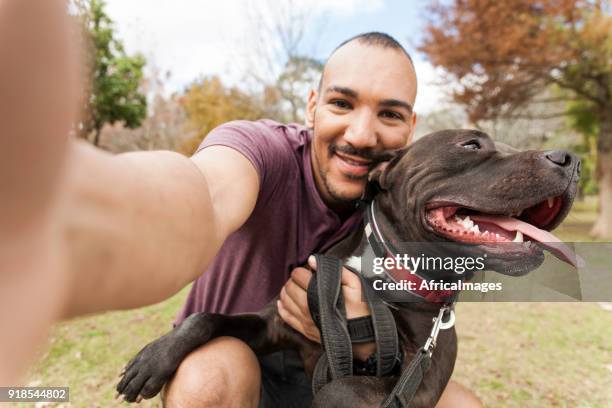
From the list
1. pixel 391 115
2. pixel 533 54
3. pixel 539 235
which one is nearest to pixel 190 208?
pixel 539 235

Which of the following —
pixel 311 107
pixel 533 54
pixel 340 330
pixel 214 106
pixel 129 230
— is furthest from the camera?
pixel 214 106

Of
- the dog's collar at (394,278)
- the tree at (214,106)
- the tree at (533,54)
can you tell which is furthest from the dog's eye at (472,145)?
the tree at (214,106)

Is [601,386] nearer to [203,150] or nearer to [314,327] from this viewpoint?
[314,327]

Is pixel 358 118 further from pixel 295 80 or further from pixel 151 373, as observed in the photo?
pixel 295 80

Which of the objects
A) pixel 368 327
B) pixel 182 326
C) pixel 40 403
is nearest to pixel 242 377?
pixel 182 326

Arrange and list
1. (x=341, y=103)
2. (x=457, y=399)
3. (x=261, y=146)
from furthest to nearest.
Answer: (x=341, y=103)
(x=457, y=399)
(x=261, y=146)

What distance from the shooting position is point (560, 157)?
163 centimetres

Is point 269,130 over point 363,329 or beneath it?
over

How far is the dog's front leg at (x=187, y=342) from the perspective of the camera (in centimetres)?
175

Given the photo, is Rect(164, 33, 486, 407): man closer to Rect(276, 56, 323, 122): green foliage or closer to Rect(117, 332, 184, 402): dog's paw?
Rect(117, 332, 184, 402): dog's paw

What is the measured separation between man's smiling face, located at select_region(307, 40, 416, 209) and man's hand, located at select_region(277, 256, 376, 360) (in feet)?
1.53

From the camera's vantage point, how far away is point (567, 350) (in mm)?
3943

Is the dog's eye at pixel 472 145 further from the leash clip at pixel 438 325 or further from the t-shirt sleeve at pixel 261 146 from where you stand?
the t-shirt sleeve at pixel 261 146

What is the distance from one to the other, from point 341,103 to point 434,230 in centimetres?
89
